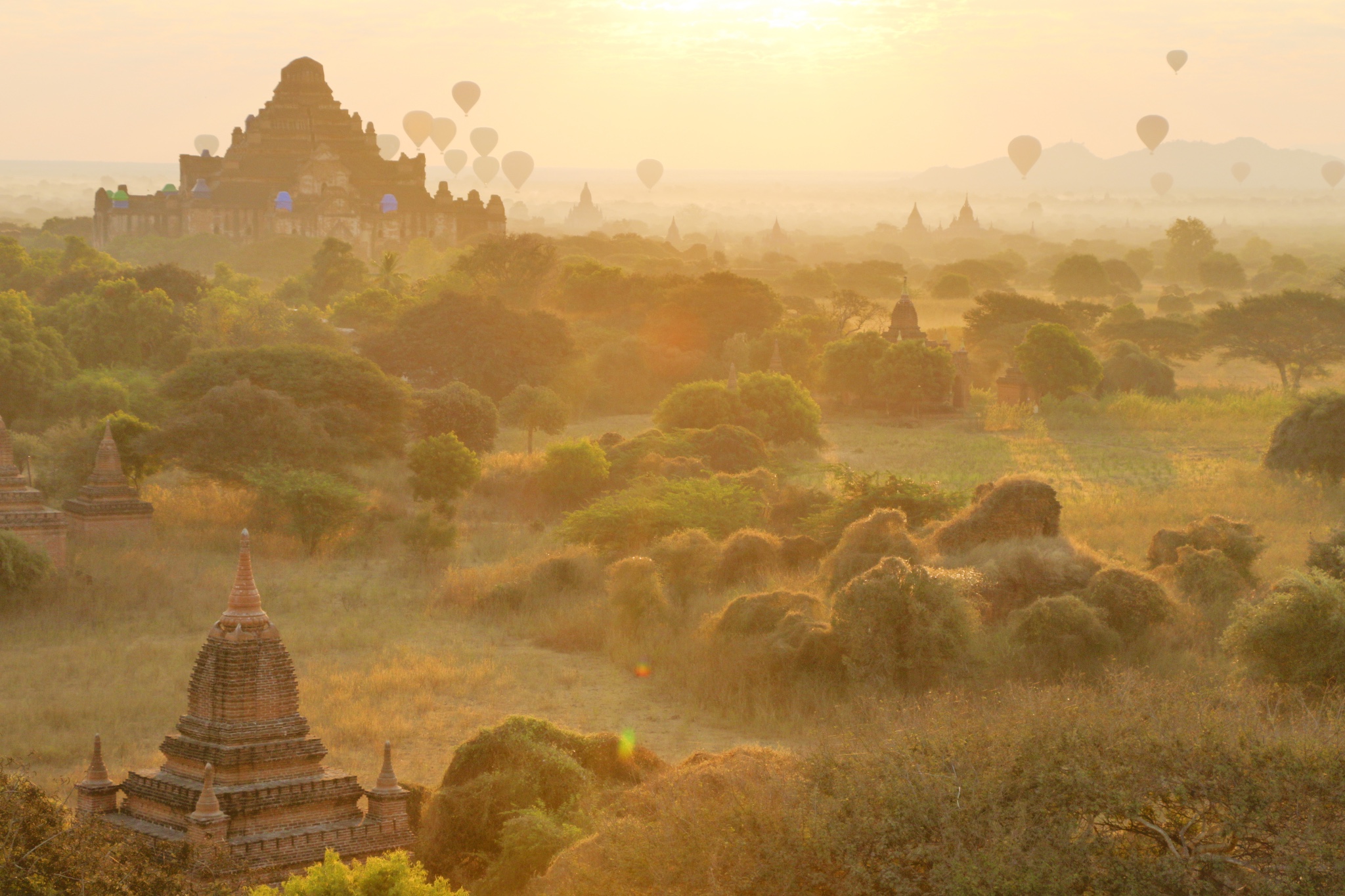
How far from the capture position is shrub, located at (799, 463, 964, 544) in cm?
3494

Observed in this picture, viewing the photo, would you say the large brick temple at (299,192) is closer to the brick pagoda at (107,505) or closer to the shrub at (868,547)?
the brick pagoda at (107,505)

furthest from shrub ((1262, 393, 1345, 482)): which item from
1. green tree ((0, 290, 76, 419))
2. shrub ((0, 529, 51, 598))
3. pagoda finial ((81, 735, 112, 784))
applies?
green tree ((0, 290, 76, 419))

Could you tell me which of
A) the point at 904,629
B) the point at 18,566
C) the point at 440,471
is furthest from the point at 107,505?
the point at 904,629

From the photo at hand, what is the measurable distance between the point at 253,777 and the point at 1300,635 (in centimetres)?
1488

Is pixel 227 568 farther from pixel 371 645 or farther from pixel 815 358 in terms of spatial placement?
pixel 815 358

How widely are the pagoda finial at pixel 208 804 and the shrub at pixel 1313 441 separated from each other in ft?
113

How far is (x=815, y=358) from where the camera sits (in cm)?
6744

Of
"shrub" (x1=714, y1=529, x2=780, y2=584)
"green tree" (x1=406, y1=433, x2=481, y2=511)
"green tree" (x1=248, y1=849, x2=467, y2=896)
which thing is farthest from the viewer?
"green tree" (x1=406, y1=433, x2=481, y2=511)

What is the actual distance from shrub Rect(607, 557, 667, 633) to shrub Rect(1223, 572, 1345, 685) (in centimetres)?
1063

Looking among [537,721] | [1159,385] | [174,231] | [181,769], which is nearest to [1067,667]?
[537,721]

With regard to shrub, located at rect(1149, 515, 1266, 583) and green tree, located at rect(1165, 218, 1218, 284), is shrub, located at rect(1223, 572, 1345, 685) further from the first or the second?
green tree, located at rect(1165, 218, 1218, 284)

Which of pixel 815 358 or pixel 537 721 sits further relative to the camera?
pixel 815 358

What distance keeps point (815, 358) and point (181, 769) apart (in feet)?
174

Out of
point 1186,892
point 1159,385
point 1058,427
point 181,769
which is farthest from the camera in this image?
point 1159,385
